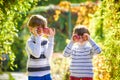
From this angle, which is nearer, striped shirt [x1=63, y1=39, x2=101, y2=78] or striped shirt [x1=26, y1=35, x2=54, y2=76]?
striped shirt [x1=26, y1=35, x2=54, y2=76]

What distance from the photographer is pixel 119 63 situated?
8016 mm

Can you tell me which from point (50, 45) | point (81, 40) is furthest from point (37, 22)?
point (81, 40)

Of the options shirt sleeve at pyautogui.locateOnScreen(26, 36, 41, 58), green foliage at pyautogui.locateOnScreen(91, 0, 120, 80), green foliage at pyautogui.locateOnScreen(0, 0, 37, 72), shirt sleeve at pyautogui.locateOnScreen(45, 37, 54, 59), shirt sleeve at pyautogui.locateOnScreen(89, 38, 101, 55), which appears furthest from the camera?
green foliage at pyautogui.locateOnScreen(0, 0, 37, 72)

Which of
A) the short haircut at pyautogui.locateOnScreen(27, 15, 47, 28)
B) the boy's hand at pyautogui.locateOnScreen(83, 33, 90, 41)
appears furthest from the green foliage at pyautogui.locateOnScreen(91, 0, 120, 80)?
the short haircut at pyautogui.locateOnScreen(27, 15, 47, 28)

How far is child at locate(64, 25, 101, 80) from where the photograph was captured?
24.9ft

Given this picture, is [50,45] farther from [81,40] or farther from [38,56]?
[81,40]

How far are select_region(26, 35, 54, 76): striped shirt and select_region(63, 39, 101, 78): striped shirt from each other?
0.41 meters

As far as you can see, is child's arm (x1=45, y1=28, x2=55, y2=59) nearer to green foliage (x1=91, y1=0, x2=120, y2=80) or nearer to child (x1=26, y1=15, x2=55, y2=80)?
child (x1=26, y1=15, x2=55, y2=80)

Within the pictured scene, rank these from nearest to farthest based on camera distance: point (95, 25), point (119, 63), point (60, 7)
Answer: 1. point (119, 63)
2. point (95, 25)
3. point (60, 7)

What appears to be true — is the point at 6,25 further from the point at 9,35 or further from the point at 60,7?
the point at 60,7

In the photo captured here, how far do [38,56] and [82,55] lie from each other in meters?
0.69

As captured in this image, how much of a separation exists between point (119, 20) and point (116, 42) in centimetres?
42

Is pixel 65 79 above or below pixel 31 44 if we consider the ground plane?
below

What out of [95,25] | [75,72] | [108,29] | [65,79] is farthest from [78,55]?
[95,25]
